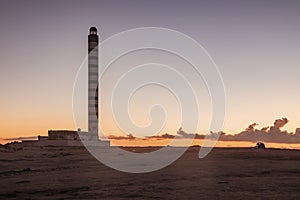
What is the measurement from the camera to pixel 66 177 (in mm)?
18828

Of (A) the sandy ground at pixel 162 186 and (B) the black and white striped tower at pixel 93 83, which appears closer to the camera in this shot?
(A) the sandy ground at pixel 162 186

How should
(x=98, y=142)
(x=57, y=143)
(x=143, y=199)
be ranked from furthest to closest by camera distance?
1. (x=98, y=142)
2. (x=57, y=143)
3. (x=143, y=199)

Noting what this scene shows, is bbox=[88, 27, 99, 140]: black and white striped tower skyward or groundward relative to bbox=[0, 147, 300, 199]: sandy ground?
skyward

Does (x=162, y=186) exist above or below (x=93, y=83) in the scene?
below

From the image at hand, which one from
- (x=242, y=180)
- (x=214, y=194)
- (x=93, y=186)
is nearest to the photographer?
(x=214, y=194)

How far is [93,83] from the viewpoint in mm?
68062

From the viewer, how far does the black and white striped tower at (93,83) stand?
66375 mm

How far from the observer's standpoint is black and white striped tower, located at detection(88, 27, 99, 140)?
218ft

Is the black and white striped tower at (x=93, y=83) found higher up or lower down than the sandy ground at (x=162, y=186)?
higher up

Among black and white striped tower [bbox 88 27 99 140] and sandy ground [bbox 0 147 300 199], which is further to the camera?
black and white striped tower [bbox 88 27 99 140]

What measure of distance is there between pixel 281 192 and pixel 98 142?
165ft

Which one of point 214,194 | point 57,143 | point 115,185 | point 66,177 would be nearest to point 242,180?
point 214,194

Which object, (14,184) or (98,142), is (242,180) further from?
(98,142)

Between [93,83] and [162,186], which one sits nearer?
[162,186]
